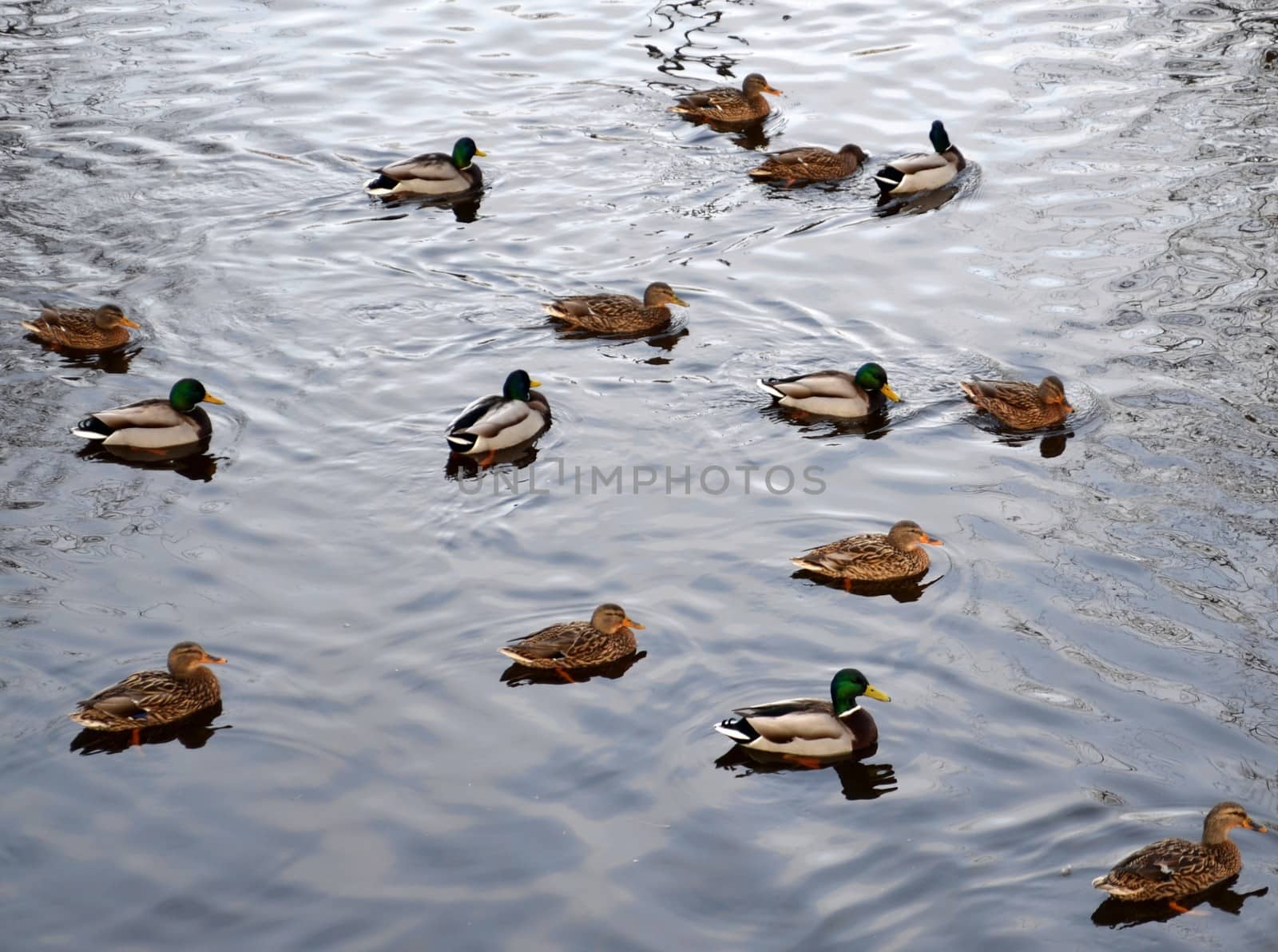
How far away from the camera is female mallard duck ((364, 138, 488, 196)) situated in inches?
612

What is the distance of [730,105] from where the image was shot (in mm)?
17203

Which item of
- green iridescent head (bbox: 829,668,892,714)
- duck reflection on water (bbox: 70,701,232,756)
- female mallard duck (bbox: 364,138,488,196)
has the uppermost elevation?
female mallard duck (bbox: 364,138,488,196)

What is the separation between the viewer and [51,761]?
323 inches

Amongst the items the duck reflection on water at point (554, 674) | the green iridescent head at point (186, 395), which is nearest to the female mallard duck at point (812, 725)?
the duck reflection on water at point (554, 674)

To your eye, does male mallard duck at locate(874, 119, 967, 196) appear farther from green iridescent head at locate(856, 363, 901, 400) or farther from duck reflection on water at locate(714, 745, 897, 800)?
duck reflection on water at locate(714, 745, 897, 800)

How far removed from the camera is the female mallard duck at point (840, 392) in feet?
38.8

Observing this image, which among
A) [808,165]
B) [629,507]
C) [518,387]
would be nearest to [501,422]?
[518,387]

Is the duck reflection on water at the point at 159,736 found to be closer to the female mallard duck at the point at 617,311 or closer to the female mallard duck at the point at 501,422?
the female mallard duck at the point at 501,422

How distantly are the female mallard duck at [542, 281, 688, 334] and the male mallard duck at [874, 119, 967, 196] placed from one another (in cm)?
374

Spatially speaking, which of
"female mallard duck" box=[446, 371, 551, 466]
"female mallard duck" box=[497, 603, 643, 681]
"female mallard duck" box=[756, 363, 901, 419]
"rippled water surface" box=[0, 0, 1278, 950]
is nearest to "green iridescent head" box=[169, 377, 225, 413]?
"rippled water surface" box=[0, 0, 1278, 950]

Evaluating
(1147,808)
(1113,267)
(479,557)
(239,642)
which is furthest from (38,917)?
(1113,267)

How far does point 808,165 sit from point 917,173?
47.2 inches

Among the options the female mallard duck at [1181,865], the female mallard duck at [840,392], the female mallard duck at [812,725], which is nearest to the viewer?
the female mallard duck at [1181,865]

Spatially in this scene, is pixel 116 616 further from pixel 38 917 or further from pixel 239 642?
pixel 38 917
